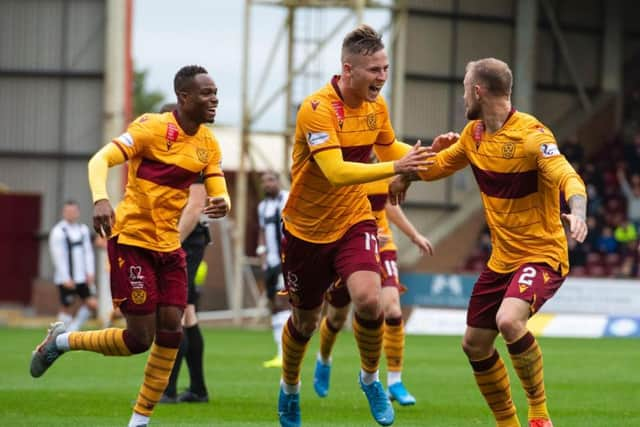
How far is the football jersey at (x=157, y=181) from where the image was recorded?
8648mm

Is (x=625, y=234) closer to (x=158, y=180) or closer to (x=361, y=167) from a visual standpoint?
(x=158, y=180)

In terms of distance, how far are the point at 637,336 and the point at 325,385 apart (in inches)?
566

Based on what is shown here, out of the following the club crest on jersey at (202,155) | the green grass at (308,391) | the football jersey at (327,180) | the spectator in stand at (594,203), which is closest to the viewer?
the football jersey at (327,180)

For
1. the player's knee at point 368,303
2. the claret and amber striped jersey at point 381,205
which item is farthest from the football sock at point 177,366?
the player's knee at point 368,303

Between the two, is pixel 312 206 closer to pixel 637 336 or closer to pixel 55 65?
pixel 637 336

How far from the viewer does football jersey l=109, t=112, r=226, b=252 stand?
8648 millimetres

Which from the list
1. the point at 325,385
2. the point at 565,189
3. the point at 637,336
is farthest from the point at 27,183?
the point at 565,189

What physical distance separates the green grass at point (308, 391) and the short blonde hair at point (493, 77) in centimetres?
277

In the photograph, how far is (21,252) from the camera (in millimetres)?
32562

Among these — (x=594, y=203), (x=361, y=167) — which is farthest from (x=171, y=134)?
(x=594, y=203)

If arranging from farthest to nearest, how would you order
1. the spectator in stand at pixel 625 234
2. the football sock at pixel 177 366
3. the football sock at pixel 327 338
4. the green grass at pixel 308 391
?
the spectator in stand at pixel 625 234 → the football sock at pixel 327 338 → the football sock at pixel 177 366 → the green grass at pixel 308 391

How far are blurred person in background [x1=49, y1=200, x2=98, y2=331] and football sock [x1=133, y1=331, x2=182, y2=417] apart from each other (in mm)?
13740

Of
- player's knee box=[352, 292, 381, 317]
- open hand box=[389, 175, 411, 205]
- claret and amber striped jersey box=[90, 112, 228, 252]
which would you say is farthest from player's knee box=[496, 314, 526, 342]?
claret and amber striped jersey box=[90, 112, 228, 252]

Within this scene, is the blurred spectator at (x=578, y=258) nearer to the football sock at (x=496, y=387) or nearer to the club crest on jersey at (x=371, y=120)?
the club crest on jersey at (x=371, y=120)
